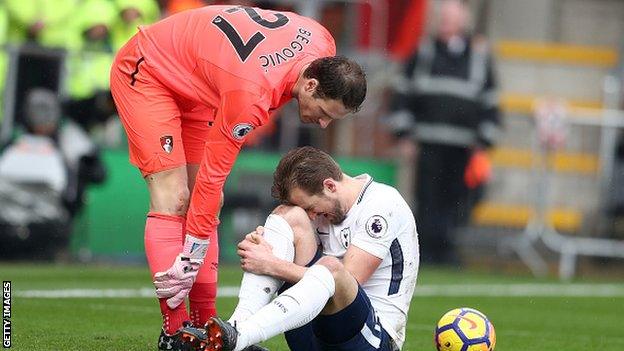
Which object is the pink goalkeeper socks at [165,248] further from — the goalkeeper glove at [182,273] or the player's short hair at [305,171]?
the player's short hair at [305,171]

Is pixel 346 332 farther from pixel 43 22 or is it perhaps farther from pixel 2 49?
pixel 43 22

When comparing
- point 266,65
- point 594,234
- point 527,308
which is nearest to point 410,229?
point 266,65

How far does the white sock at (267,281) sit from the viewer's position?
645 cm

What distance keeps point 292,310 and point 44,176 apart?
26.7 ft

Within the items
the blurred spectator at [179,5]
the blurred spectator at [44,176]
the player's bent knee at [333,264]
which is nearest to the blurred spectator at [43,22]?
the blurred spectator at [44,176]

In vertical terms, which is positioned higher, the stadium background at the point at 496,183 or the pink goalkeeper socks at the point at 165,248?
the pink goalkeeper socks at the point at 165,248

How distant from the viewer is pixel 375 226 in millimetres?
6590

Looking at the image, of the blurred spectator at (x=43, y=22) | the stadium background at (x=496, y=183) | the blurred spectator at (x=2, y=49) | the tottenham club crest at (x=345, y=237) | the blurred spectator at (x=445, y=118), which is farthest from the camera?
the blurred spectator at (x=445, y=118)

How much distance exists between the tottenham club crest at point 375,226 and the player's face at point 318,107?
0.63 meters

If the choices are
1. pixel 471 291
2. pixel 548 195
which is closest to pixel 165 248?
pixel 471 291

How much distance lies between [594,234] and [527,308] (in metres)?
5.53

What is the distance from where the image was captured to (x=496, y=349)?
330 inches

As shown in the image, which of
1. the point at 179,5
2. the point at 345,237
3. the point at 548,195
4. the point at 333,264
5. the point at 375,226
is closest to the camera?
the point at 333,264

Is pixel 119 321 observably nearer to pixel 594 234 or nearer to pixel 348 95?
pixel 348 95
